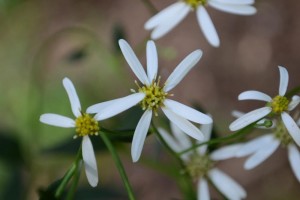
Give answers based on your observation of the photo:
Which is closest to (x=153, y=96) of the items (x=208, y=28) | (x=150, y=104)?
(x=150, y=104)

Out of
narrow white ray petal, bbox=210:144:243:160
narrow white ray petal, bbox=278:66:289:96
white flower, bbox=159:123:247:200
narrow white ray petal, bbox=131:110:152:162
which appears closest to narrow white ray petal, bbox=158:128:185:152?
white flower, bbox=159:123:247:200

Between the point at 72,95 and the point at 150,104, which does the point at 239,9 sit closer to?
the point at 150,104

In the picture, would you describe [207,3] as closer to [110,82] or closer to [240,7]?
[240,7]

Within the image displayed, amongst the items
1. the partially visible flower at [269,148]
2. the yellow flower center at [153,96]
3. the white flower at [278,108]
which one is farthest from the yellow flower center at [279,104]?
the yellow flower center at [153,96]

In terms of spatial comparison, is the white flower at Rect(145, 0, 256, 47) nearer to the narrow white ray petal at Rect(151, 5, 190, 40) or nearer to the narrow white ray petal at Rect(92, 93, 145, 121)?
the narrow white ray petal at Rect(151, 5, 190, 40)

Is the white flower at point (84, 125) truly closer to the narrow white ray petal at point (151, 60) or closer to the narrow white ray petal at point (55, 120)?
the narrow white ray petal at point (55, 120)

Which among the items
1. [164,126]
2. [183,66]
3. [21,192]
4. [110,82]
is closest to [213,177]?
[164,126]
